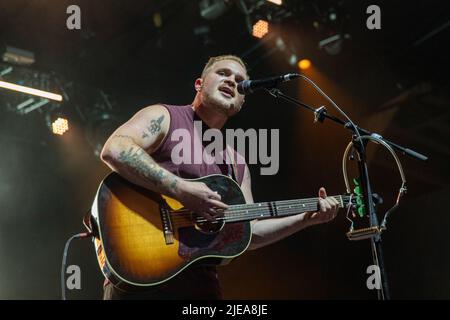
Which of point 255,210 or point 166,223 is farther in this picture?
point 255,210

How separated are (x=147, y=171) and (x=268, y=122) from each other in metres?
5.17

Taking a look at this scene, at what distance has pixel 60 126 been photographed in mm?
7457

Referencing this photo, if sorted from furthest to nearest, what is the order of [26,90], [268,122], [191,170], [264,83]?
[268,122], [26,90], [191,170], [264,83]

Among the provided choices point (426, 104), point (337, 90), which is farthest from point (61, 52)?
point (426, 104)

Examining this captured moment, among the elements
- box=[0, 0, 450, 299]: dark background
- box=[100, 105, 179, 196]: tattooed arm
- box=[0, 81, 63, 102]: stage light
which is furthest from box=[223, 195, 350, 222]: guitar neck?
box=[0, 81, 63, 102]: stage light

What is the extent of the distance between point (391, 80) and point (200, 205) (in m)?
4.79

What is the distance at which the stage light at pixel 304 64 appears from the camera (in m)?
7.04

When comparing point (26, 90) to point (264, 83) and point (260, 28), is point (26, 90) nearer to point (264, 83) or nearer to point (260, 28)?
point (260, 28)

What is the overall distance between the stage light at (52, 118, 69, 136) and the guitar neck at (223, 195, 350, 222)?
485cm

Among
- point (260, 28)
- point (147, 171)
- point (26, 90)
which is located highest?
point (260, 28)

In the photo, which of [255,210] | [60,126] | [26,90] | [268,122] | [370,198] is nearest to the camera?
[370,198]

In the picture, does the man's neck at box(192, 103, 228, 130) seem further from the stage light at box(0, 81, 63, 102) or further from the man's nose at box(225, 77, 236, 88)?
the stage light at box(0, 81, 63, 102)

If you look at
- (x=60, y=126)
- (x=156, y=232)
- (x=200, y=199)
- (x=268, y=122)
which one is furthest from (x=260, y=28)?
(x=156, y=232)

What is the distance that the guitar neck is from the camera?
3.09m
